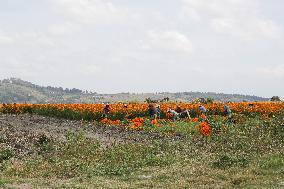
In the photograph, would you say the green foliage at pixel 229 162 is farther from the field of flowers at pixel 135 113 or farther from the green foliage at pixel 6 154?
the field of flowers at pixel 135 113

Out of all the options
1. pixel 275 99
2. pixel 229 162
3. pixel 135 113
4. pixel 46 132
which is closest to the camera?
pixel 229 162

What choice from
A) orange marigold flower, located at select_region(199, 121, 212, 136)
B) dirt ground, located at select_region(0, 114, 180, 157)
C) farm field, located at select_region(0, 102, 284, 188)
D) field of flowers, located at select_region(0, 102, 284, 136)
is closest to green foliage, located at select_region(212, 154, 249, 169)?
farm field, located at select_region(0, 102, 284, 188)

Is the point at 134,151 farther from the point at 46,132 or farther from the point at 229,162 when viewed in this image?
the point at 46,132

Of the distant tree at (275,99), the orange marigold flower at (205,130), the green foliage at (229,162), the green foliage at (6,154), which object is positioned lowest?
the green foliage at (6,154)

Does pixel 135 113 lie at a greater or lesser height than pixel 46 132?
greater

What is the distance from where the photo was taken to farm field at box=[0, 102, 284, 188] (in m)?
16.9

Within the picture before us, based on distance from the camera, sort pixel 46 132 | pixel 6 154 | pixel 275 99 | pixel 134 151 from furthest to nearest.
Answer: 1. pixel 275 99
2. pixel 46 132
3. pixel 134 151
4. pixel 6 154

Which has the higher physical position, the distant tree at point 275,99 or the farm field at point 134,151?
the distant tree at point 275,99

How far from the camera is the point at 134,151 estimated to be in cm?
2356

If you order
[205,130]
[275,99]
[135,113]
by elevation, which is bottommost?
[205,130]

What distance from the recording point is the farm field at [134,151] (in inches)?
664

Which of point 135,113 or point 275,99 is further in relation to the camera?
point 275,99

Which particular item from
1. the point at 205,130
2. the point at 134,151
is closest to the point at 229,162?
the point at 134,151

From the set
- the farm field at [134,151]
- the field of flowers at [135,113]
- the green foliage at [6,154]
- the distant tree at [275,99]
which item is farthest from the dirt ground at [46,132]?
the distant tree at [275,99]
